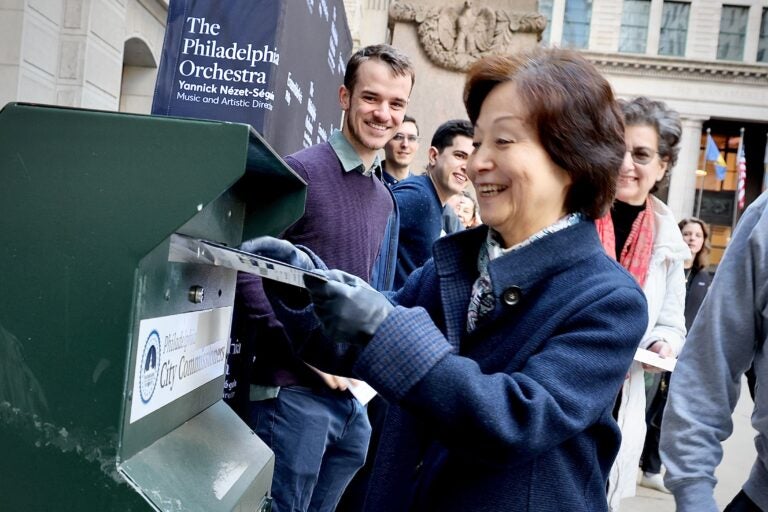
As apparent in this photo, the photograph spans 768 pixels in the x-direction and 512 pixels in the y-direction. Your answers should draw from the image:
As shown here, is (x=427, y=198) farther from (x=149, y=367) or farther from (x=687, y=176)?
(x=687, y=176)

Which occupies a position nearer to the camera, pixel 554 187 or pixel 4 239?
pixel 4 239

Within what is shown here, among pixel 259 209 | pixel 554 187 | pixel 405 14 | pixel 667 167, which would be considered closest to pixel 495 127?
pixel 554 187

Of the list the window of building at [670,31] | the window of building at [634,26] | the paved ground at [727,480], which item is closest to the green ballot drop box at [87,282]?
the paved ground at [727,480]

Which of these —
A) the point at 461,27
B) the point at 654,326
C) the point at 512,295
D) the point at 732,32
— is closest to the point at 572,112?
the point at 512,295

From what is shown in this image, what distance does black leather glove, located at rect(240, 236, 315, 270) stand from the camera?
5.58 feet

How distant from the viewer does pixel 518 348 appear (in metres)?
1.53

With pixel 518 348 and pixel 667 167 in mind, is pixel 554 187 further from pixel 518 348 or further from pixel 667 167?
pixel 667 167

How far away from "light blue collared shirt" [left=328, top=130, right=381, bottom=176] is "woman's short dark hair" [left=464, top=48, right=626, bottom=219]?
A: 49.3 inches

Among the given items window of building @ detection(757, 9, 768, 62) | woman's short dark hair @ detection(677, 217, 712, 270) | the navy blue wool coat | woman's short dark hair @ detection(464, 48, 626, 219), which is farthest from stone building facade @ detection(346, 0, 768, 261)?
the navy blue wool coat

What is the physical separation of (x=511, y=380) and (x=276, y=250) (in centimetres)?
62

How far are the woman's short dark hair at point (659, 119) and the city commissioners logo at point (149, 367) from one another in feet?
7.59

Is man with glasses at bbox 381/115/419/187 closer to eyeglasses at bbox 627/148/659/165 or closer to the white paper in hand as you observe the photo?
eyeglasses at bbox 627/148/659/165

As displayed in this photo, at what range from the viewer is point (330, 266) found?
9.07 ft

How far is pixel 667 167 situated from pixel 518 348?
201 centimetres
